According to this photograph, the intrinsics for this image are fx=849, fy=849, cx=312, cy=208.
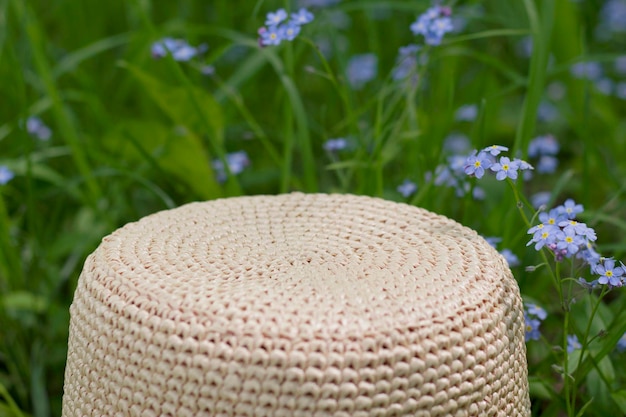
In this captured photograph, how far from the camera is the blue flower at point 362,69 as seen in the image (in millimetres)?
2340

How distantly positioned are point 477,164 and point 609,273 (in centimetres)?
25

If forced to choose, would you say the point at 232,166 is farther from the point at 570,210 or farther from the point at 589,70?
the point at 589,70

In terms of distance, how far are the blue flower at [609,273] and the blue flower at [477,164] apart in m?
0.22

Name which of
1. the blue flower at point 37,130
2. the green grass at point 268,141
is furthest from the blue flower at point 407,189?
the blue flower at point 37,130

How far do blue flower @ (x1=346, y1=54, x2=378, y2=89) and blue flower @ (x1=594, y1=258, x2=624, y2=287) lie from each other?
44.4 inches

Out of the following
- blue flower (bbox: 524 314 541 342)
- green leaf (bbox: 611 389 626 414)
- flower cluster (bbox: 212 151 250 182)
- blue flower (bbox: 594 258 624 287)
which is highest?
blue flower (bbox: 594 258 624 287)

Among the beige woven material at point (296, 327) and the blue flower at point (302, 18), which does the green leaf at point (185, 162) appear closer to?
the blue flower at point (302, 18)

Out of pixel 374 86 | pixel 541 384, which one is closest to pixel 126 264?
pixel 541 384

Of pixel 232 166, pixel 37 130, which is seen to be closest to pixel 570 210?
pixel 232 166

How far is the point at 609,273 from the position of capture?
1.23m

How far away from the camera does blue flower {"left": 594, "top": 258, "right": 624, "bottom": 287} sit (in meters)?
1.22

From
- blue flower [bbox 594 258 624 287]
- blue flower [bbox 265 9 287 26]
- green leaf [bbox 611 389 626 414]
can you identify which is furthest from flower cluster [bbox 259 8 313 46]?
green leaf [bbox 611 389 626 414]

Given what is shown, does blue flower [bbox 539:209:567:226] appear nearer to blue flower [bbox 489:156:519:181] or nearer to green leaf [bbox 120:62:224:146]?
blue flower [bbox 489:156:519:181]

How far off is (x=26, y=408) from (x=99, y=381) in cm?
73
